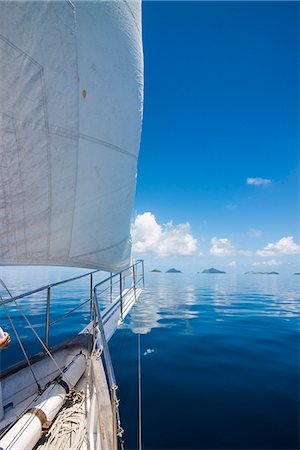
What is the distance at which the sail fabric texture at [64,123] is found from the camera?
221 cm

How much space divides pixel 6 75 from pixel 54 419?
3.23m

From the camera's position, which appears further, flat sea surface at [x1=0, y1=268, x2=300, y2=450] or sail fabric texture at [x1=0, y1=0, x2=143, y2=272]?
flat sea surface at [x1=0, y1=268, x2=300, y2=450]

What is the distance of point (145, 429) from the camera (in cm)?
300

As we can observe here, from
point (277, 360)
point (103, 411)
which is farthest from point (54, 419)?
point (277, 360)

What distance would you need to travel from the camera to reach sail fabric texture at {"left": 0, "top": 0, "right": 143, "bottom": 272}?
2.21 m

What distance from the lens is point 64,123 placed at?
2.57 meters

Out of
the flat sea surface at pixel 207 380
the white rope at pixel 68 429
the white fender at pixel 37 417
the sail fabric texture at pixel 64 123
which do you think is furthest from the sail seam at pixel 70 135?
the flat sea surface at pixel 207 380

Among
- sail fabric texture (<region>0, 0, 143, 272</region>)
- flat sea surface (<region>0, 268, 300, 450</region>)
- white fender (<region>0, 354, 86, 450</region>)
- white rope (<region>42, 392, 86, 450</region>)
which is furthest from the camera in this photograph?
flat sea surface (<region>0, 268, 300, 450</region>)

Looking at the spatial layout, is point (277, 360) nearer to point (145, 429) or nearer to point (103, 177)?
point (145, 429)

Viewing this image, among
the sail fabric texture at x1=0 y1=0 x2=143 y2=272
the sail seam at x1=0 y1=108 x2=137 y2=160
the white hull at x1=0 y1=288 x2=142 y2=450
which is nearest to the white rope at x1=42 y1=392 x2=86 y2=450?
the white hull at x1=0 y1=288 x2=142 y2=450

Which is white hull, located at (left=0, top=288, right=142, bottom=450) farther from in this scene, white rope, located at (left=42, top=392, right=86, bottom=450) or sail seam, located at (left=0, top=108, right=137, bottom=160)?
sail seam, located at (left=0, top=108, right=137, bottom=160)

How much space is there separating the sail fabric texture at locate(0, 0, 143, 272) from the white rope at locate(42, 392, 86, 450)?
150 cm

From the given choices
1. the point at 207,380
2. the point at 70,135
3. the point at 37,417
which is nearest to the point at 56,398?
the point at 37,417

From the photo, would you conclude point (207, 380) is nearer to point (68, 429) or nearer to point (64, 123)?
point (68, 429)
